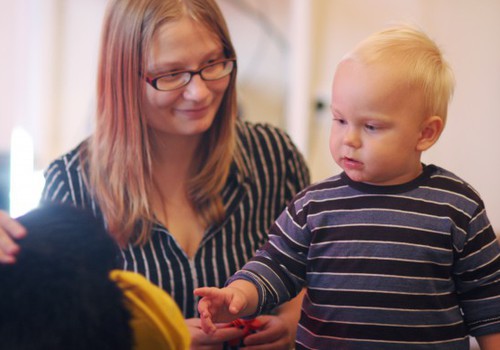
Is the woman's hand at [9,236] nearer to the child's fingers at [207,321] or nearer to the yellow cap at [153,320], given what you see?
the yellow cap at [153,320]

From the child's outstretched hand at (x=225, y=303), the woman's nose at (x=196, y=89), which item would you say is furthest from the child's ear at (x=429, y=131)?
the woman's nose at (x=196, y=89)

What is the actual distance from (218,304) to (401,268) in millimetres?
240

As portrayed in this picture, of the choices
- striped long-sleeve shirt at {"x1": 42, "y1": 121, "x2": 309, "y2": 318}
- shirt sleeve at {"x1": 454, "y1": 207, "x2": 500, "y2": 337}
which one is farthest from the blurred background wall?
shirt sleeve at {"x1": 454, "y1": 207, "x2": 500, "y2": 337}

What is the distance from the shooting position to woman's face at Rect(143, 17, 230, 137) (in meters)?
1.19

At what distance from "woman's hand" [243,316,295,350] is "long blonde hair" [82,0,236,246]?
0.23m

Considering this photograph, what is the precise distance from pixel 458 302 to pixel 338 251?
0.58ft

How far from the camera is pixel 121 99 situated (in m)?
1.25

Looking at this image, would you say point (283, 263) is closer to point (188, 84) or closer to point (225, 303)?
point (225, 303)

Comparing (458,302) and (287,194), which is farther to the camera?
(287,194)

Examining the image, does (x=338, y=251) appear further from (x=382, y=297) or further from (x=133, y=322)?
(x=133, y=322)

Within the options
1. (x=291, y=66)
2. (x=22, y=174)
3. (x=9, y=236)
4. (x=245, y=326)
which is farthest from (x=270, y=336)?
(x=22, y=174)

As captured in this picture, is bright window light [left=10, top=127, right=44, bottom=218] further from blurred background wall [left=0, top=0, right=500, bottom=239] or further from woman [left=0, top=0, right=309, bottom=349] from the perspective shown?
woman [left=0, top=0, right=309, bottom=349]

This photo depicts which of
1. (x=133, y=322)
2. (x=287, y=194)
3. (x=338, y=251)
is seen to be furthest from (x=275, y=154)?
(x=133, y=322)

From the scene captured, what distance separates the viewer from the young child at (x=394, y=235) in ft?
2.97
